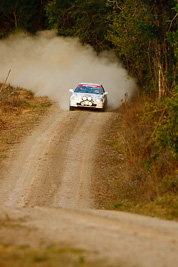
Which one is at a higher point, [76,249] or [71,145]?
[76,249]

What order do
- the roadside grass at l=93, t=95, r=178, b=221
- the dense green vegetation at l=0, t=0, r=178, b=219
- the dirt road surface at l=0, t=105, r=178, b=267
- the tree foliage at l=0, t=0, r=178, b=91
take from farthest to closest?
the tree foliage at l=0, t=0, r=178, b=91
the dense green vegetation at l=0, t=0, r=178, b=219
the roadside grass at l=93, t=95, r=178, b=221
the dirt road surface at l=0, t=105, r=178, b=267

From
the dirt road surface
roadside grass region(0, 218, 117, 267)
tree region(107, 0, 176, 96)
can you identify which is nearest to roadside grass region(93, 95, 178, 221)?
the dirt road surface

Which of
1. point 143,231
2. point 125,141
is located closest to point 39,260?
point 143,231

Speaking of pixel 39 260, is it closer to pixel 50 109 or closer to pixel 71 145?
pixel 71 145

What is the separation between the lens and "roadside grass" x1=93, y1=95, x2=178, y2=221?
11674mm

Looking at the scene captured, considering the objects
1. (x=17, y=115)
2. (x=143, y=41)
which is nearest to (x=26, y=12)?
(x=143, y=41)

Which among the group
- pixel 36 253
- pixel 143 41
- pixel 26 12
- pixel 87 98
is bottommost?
pixel 87 98

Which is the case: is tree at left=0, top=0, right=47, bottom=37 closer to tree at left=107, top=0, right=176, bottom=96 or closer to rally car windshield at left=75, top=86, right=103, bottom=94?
tree at left=107, top=0, right=176, bottom=96

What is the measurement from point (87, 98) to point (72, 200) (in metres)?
12.4

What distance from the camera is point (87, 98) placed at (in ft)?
84.1

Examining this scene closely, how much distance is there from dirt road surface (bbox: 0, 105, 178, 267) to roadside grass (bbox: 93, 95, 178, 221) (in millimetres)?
621

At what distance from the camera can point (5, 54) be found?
4506 cm

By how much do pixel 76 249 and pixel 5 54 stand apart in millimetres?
39980

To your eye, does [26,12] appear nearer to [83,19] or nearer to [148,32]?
[83,19]
